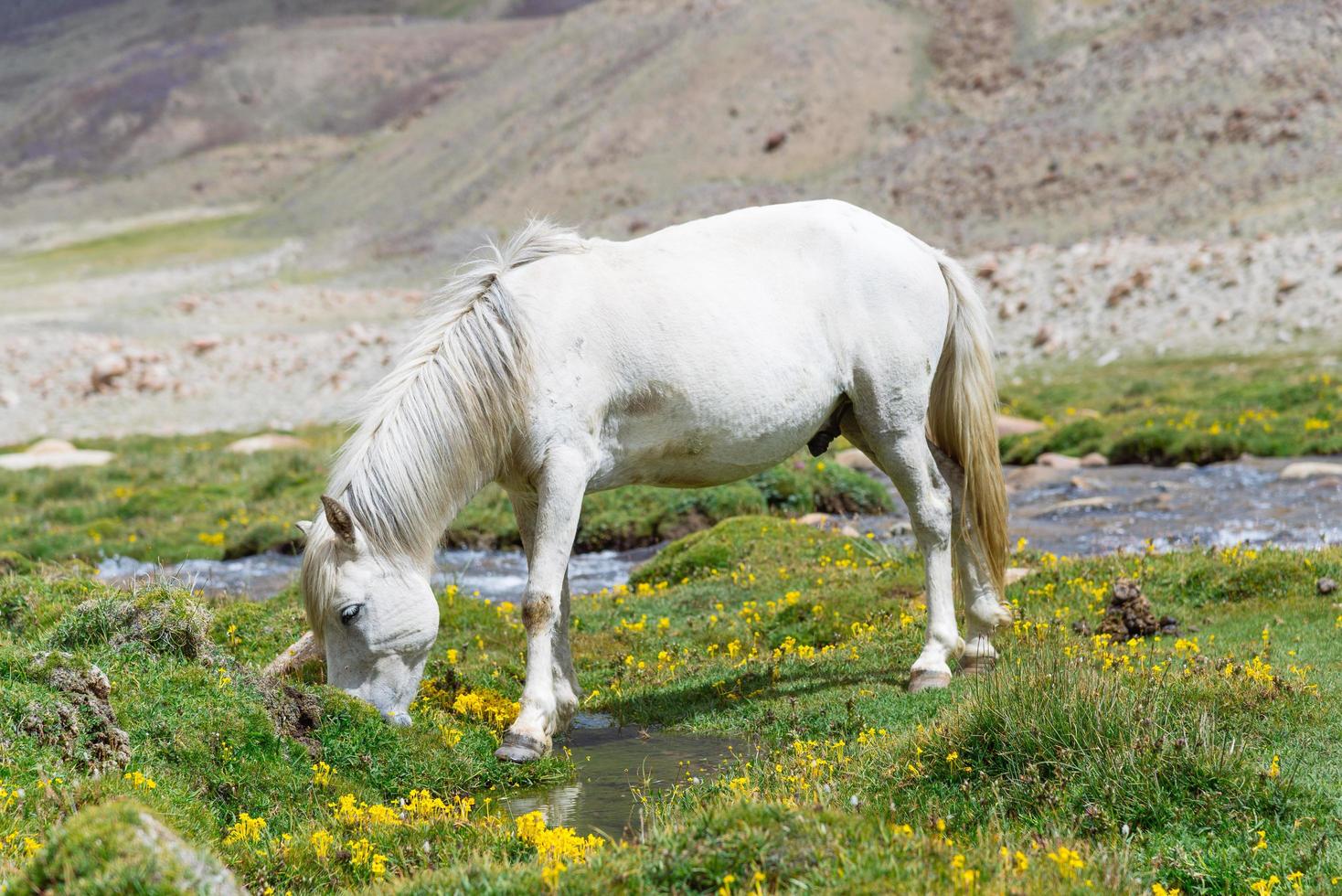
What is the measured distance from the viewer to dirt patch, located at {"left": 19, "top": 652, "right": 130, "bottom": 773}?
21.6ft

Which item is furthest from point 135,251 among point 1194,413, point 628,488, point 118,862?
point 118,862

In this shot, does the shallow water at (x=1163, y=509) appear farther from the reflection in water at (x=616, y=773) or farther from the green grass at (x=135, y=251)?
the green grass at (x=135, y=251)

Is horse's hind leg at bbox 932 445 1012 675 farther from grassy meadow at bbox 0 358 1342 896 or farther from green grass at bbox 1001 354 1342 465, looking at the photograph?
green grass at bbox 1001 354 1342 465

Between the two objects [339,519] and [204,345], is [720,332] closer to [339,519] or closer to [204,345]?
[339,519]

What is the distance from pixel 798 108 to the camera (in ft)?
247

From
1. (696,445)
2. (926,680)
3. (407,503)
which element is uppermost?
(407,503)

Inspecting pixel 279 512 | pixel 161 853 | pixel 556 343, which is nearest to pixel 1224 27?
pixel 279 512

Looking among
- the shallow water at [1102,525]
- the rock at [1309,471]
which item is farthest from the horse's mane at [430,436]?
the rock at [1309,471]

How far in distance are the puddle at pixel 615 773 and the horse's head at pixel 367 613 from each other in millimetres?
1066

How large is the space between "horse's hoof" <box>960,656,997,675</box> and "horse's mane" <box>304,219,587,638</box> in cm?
371

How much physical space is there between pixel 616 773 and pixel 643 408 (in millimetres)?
2323

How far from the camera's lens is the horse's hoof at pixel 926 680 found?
8719mm

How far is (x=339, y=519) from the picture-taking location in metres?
7.52

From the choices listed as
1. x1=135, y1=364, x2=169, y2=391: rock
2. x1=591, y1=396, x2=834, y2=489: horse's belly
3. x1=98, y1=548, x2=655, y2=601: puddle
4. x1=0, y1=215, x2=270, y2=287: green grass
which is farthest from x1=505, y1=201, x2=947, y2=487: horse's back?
x1=0, y1=215, x2=270, y2=287: green grass
